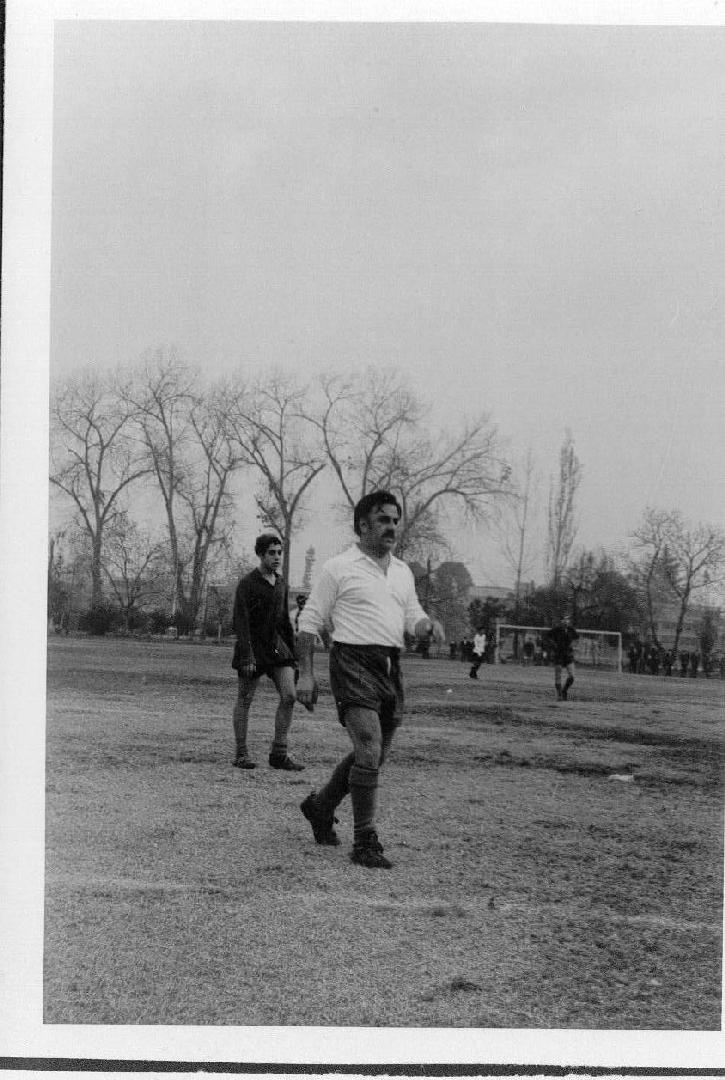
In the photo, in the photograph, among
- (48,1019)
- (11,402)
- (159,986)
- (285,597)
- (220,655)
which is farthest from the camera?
(220,655)

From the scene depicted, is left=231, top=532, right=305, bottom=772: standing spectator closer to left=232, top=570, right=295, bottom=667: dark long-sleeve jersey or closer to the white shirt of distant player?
left=232, top=570, right=295, bottom=667: dark long-sleeve jersey

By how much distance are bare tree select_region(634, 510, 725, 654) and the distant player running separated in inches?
56.3

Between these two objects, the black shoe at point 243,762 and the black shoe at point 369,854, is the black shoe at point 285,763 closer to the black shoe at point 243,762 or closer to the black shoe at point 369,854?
the black shoe at point 243,762

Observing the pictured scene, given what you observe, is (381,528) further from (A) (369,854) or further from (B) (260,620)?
(B) (260,620)

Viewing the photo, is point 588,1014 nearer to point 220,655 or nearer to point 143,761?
point 143,761

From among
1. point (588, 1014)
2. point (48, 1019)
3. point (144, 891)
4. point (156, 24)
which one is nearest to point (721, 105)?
point (156, 24)

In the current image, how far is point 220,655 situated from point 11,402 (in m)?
2.55

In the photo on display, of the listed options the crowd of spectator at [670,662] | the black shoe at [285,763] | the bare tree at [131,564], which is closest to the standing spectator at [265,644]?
the black shoe at [285,763]

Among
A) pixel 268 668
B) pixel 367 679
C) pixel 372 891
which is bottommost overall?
pixel 372 891

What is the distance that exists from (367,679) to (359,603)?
0.32 m

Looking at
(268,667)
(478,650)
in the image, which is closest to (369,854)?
(268,667)

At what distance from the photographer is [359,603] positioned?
3990 millimetres

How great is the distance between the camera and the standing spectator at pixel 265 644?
5.35 meters

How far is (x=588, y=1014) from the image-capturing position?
11.1 feet
